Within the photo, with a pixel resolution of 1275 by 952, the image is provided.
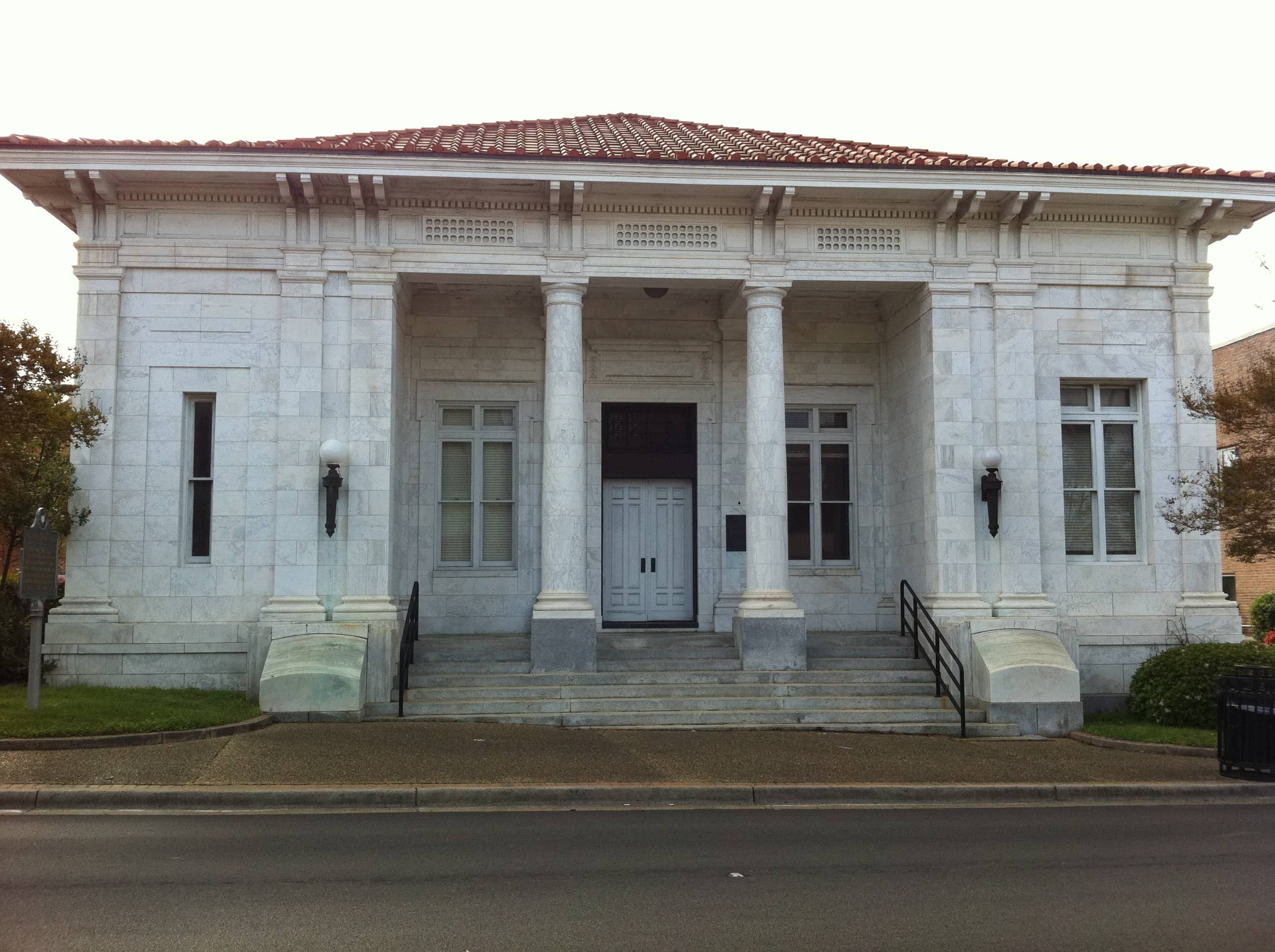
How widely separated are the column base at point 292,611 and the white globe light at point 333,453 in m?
1.85

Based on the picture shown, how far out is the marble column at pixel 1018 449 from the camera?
16.8m

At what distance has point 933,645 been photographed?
16188mm

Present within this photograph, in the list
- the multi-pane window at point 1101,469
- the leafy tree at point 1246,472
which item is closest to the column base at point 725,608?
the multi-pane window at point 1101,469

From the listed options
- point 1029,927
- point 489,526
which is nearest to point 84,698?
point 489,526

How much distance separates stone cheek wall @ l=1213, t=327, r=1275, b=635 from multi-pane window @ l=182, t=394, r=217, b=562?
26412mm

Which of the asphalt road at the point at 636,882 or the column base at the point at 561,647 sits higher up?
the column base at the point at 561,647

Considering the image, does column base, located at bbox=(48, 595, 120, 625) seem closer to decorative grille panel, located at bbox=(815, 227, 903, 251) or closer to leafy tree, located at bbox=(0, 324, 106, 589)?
leafy tree, located at bbox=(0, 324, 106, 589)

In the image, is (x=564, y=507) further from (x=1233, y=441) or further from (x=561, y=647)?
(x=1233, y=441)

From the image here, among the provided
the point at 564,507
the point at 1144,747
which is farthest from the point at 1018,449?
the point at 564,507

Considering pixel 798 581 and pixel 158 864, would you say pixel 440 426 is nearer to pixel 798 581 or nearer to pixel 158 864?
pixel 798 581

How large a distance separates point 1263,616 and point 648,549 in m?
20.1

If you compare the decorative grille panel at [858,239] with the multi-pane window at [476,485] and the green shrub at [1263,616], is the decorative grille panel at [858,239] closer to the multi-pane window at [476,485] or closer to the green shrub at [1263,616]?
the multi-pane window at [476,485]

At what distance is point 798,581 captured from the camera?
19.4m

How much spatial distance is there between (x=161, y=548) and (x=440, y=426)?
15.9 feet
